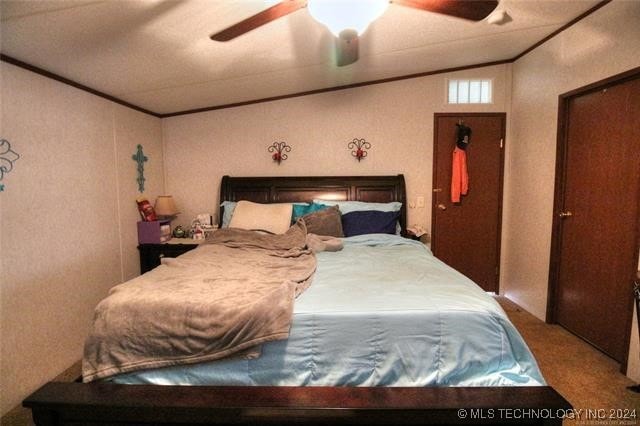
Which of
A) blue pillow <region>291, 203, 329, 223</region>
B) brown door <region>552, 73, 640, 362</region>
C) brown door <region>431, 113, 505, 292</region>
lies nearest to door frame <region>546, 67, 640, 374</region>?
brown door <region>552, 73, 640, 362</region>

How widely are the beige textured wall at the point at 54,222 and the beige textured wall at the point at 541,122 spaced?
3747 millimetres

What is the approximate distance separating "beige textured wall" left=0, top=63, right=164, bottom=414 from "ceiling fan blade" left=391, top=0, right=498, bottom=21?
228cm

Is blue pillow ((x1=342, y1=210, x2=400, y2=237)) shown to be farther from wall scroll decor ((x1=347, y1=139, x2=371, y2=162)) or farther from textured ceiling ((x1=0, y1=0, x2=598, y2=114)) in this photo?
textured ceiling ((x1=0, y1=0, x2=598, y2=114))

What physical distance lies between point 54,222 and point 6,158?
501 mm

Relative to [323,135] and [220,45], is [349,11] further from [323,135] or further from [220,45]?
[323,135]

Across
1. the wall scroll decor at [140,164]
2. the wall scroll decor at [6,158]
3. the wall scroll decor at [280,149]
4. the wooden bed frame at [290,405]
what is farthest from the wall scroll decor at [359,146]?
the wall scroll decor at [6,158]

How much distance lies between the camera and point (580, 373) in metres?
2.13

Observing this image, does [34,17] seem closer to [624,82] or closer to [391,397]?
[391,397]

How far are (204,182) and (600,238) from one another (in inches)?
143

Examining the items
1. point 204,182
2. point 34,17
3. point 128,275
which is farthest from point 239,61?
point 128,275

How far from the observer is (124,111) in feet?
9.93

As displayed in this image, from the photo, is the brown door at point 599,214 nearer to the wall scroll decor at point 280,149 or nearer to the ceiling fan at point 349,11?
the ceiling fan at point 349,11

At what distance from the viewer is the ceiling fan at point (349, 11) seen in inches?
51.8

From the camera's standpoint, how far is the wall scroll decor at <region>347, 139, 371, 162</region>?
3.57m
